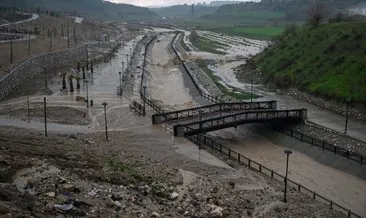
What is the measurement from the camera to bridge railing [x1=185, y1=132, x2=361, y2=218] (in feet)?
97.6

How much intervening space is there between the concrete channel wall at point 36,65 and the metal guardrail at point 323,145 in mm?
35218

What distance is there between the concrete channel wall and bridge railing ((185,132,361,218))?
2949cm

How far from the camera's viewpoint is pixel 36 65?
262 feet

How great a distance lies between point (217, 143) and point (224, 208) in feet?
50.7

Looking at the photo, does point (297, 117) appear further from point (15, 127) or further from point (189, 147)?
point (15, 127)

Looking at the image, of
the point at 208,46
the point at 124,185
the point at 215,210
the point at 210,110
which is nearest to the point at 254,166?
the point at 215,210

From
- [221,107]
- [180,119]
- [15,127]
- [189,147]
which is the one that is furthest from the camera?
[221,107]

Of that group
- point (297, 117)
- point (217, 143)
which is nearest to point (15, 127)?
point (217, 143)

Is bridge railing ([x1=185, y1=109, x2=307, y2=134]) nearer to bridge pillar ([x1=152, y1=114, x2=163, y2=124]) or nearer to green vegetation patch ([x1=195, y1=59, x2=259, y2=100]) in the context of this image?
bridge pillar ([x1=152, y1=114, x2=163, y2=124])

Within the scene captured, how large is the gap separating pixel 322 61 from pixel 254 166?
36498mm

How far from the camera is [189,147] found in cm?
3947

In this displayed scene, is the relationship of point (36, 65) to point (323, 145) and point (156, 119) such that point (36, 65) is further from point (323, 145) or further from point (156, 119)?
point (323, 145)

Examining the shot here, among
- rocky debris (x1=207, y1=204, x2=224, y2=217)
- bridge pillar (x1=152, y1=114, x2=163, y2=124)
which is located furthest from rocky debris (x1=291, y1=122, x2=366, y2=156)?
rocky debris (x1=207, y1=204, x2=224, y2=217)

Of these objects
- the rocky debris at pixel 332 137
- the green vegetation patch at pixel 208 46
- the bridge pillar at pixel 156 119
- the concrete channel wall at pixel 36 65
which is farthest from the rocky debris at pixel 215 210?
the green vegetation patch at pixel 208 46
